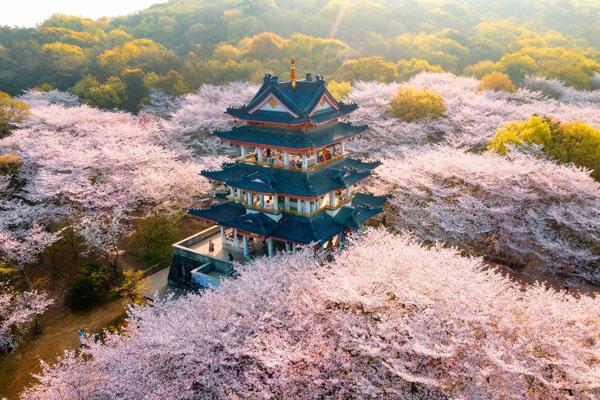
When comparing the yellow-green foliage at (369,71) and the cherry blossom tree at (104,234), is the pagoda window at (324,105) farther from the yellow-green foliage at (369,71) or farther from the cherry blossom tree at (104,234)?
the yellow-green foliage at (369,71)

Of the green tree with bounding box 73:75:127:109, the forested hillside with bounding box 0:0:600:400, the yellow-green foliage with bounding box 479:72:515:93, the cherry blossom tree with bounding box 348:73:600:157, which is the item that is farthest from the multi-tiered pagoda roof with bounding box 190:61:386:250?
the green tree with bounding box 73:75:127:109

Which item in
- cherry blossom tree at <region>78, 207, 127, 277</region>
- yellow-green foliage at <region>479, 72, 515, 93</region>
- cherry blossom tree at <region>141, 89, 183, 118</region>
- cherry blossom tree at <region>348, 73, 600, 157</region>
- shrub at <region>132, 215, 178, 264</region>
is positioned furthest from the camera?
cherry blossom tree at <region>141, 89, 183, 118</region>

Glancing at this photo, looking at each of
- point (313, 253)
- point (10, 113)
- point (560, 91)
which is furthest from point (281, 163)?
point (560, 91)

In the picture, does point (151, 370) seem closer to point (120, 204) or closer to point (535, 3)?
point (120, 204)

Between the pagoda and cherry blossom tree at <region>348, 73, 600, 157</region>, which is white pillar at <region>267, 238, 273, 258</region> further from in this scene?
cherry blossom tree at <region>348, 73, 600, 157</region>

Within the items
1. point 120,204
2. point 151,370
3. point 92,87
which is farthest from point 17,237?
point 92,87

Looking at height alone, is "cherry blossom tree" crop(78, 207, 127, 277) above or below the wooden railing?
below
